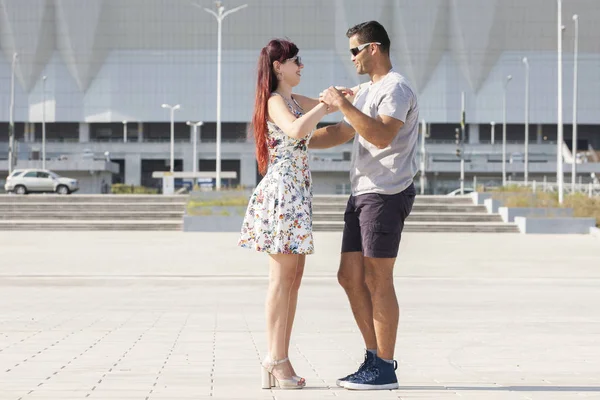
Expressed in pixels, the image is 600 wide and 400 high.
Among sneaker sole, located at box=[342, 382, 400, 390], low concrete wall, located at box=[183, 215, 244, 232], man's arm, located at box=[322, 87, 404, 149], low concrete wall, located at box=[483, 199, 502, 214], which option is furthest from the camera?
low concrete wall, located at box=[483, 199, 502, 214]

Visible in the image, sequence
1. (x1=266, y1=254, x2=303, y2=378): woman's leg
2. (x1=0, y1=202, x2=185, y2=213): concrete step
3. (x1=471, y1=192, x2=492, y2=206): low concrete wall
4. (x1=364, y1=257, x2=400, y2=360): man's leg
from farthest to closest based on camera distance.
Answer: (x1=471, y1=192, x2=492, y2=206): low concrete wall
(x1=0, y1=202, x2=185, y2=213): concrete step
(x1=266, y1=254, x2=303, y2=378): woman's leg
(x1=364, y1=257, x2=400, y2=360): man's leg

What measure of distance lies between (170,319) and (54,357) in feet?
8.93

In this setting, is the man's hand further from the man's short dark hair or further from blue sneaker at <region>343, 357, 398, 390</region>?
blue sneaker at <region>343, 357, 398, 390</region>

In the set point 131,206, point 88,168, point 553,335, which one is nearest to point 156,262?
point 553,335

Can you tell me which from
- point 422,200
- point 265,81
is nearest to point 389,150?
point 265,81

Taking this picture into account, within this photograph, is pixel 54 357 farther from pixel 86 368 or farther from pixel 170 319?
pixel 170 319

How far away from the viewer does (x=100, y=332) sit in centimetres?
880

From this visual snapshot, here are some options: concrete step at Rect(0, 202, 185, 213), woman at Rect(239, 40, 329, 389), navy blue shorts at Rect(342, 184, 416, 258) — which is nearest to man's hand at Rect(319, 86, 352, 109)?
woman at Rect(239, 40, 329, 389)

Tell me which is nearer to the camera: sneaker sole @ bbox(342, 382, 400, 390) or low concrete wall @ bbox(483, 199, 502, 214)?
sneaker sole @ bbox(342, 382, 400, 390)

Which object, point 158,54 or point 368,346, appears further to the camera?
point 158,54

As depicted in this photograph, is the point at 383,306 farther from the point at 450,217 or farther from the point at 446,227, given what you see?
the point at 450,217

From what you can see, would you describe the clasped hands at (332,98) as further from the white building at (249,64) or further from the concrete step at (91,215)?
the white building at (249,64)

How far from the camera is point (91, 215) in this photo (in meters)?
38.5

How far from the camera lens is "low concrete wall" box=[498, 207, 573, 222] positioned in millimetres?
34594
